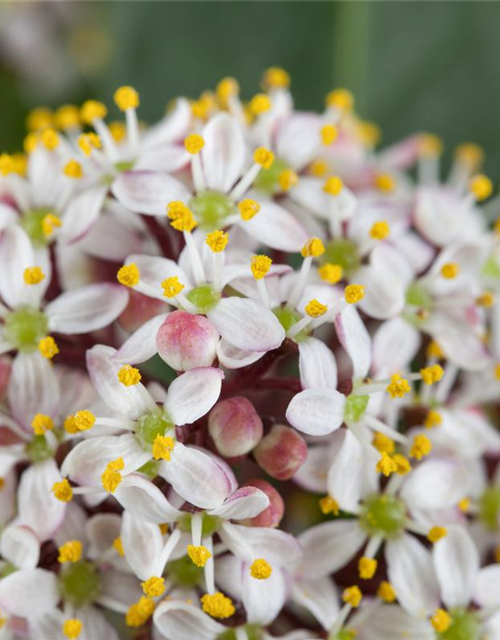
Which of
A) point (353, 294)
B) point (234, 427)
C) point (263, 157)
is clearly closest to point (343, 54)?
point (263, 157)

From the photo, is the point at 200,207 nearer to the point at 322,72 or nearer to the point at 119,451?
the point at 119,451

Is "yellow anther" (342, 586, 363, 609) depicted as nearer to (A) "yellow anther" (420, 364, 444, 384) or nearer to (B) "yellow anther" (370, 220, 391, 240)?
(A) "yellow anther" (420, 364, 444, 384)

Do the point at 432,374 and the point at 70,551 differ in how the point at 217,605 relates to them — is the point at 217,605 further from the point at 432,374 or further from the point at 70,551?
the point at 432,374

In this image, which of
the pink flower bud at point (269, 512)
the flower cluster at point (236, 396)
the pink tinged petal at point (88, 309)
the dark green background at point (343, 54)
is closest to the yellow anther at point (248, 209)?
the flower cluster at point (236, 396)

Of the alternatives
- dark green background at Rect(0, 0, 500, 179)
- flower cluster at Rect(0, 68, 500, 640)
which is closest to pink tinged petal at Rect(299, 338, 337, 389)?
flower cluster at Rect(0, 68, 500, 640)

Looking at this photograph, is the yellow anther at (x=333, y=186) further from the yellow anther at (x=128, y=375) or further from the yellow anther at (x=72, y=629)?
the yellow anther at (x=72, y=629)
